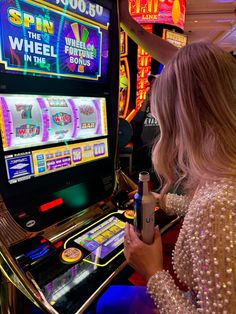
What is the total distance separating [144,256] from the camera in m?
0.98

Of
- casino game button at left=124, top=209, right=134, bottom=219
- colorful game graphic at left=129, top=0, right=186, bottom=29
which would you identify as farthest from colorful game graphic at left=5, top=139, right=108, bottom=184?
colorful game graphic at left=129, top=0, right=186, bottom=29

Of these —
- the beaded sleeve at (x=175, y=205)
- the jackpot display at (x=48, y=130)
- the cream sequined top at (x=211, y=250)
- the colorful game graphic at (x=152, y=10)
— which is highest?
the colorful game graphic at (x=152, y=10)

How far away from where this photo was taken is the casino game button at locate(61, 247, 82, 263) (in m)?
1.07

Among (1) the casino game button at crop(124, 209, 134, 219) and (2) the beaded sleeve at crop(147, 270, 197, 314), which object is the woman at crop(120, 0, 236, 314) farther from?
(1) the casino game button at crop(124, 209, 134, 219)

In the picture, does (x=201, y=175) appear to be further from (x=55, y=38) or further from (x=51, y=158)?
(x=55, y=38)

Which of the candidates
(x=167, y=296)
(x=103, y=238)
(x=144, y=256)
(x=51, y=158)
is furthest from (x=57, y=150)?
(x=167, y=296)

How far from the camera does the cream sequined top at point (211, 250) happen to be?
0.69 m

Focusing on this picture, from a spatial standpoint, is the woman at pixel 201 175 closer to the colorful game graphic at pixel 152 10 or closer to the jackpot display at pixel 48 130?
the jackpot display at pixel 48 130

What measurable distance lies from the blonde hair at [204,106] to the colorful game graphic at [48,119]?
0.57 meters

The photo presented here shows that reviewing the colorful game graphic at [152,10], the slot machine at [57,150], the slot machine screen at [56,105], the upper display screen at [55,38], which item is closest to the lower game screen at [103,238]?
the slot machine at [57,150]

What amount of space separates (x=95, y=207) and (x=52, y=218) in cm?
28

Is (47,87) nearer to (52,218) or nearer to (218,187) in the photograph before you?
(52,218)

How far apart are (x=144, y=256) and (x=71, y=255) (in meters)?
0.31

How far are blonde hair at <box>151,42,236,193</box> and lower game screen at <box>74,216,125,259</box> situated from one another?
512 millimetres
